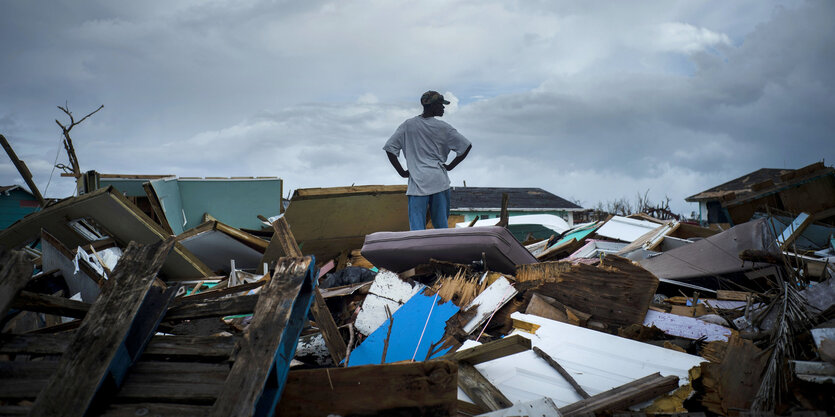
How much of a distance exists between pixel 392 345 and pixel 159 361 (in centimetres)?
149

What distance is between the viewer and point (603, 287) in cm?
339

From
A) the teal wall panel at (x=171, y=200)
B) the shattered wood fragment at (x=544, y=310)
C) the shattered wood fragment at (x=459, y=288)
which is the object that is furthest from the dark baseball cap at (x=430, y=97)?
the teal wall panel at (x=171, y=200)

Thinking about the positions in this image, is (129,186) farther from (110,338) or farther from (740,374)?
(740,374)

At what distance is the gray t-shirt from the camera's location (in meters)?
5.11

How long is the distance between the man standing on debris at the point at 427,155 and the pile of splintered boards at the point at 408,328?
0.83m

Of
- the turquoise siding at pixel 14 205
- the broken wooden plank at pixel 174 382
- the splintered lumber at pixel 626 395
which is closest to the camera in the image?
the broken wooden plank at pixel 174 382

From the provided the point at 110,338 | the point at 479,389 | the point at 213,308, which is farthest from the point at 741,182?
the point at 110,338

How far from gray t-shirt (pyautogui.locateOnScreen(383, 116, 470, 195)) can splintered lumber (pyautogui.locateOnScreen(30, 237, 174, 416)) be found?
313cm

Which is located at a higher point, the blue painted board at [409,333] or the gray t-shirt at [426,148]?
the gray t-shirt at [426,148]

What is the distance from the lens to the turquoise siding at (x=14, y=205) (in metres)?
21.2

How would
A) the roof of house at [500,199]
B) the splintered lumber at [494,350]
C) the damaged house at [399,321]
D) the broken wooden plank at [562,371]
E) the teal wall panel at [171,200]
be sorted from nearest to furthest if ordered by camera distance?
the damaged house at [399,321] → the splintered lumber at [494,350] → the broken wooden plank at [562,371] → the teal wall panel at [171,200] → the roof of house at [500,199]

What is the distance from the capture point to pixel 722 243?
4422 mm

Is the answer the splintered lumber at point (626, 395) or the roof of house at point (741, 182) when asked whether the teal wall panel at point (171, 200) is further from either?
the roof of house at point (741, 182)

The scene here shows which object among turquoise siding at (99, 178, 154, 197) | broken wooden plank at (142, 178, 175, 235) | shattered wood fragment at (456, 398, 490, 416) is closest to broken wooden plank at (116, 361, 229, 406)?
shattered wood fragment at (456, 398, 490, 416)
